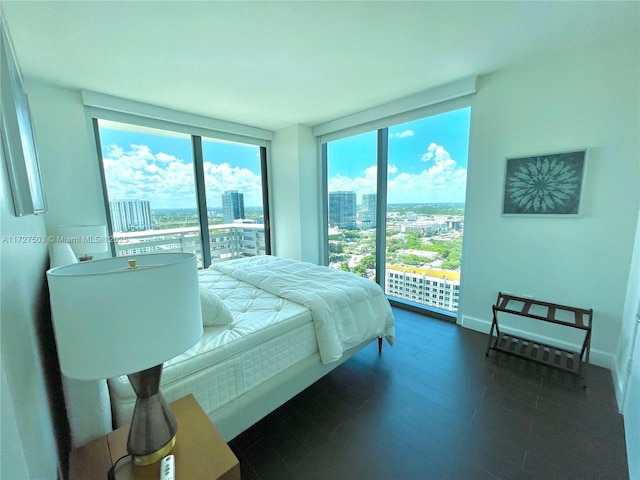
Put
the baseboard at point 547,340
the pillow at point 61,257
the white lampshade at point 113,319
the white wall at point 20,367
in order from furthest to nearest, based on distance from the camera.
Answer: the baseboard at point 547,340
the pillow at point 61,257
the white lampshade at point 113,319
the white wall at point 20,367

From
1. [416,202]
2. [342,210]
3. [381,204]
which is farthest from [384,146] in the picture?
[342,210]

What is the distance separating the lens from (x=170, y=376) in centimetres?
114

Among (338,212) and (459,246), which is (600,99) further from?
(338,212)

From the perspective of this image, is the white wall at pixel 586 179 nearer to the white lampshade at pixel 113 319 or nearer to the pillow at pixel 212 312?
the pillow at pixel 212 312

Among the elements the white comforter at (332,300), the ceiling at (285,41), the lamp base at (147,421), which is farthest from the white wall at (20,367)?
the ceiling at (285,41)

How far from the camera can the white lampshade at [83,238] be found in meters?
2.22

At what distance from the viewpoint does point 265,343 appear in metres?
1.46

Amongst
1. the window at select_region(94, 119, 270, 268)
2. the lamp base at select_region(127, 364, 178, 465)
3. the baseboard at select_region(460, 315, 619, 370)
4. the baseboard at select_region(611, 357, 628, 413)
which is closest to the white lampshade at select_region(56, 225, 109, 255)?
the window at select_region(94, 119, 270, 268)

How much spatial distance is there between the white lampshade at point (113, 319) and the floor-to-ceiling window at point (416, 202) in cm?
295

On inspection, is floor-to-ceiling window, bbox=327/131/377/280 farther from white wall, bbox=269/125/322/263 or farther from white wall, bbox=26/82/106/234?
white wall, bbox=26/82/106/234

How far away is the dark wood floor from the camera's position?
51.1 inches

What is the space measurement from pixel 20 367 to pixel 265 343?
3.30 ft

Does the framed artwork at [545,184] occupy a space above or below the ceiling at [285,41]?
below

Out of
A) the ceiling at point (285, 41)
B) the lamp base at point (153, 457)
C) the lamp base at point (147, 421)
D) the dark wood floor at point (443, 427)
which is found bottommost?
the dark wood floor at point (443, 427)
